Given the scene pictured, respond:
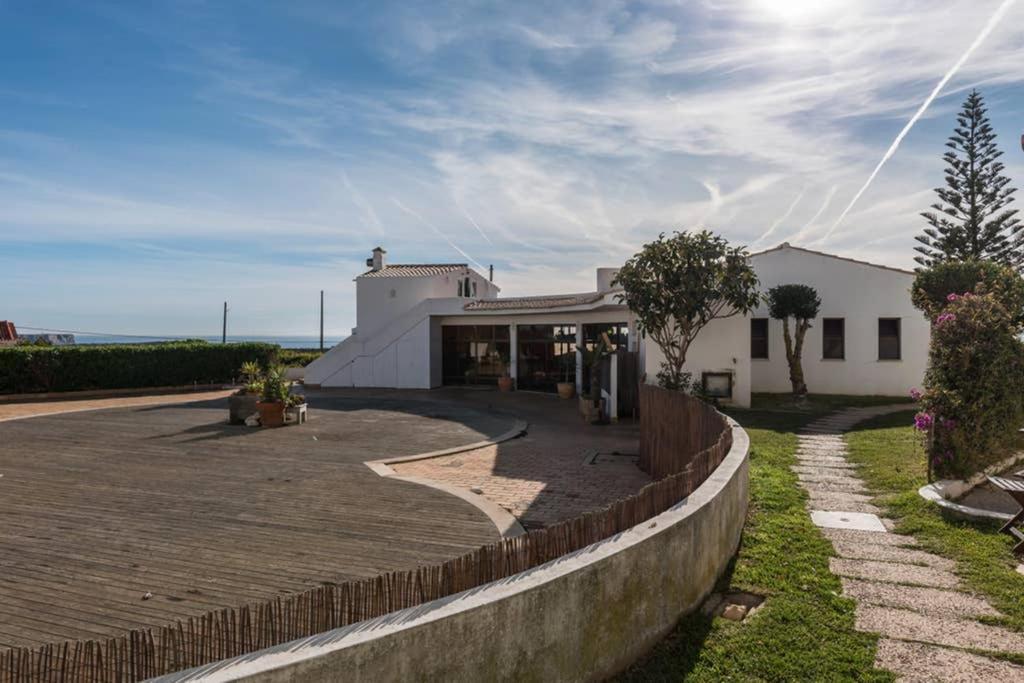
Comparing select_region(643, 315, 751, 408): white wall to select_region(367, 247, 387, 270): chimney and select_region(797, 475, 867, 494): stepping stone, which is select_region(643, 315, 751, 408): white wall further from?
select_region(367, 247, 387, 270): chimney

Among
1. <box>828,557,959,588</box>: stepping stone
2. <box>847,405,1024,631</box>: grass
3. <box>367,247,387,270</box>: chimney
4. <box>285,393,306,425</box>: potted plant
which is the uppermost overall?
<box>367,247,387,270</box>: chimney

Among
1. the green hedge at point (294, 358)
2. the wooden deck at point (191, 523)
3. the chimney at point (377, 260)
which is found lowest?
the wooden deck at point (191, 523)

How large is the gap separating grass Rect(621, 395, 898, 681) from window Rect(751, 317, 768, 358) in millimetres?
15217

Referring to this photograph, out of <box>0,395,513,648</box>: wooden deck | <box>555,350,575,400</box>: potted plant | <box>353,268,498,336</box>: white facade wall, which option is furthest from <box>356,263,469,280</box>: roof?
<box>0,395,513,648</box>: wooden deck

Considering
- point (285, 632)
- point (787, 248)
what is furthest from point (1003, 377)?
point (787, 248)

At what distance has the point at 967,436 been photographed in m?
7.46

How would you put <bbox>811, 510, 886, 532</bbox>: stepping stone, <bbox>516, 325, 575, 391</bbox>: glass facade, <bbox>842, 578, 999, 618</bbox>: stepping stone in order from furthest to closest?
<bbox>516, 325, 575, 391</bbox>: glass facade, <bbox>811, 510, 886, 532</bbox>: stepping stone, <bbox>842, 578, 999, 618</bbox>: stepping stone

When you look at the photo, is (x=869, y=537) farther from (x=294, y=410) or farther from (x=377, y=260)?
(x=377, y=260)

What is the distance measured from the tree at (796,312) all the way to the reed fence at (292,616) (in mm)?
16763

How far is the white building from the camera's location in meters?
18.3

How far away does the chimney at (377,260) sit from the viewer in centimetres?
3094

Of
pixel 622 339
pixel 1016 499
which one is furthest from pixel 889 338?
pixel 1016 499

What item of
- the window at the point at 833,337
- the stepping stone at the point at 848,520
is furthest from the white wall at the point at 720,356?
the stepping stone at the point at 848,520

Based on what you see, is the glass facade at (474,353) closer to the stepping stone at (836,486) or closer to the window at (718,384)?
the window at (718,384)
